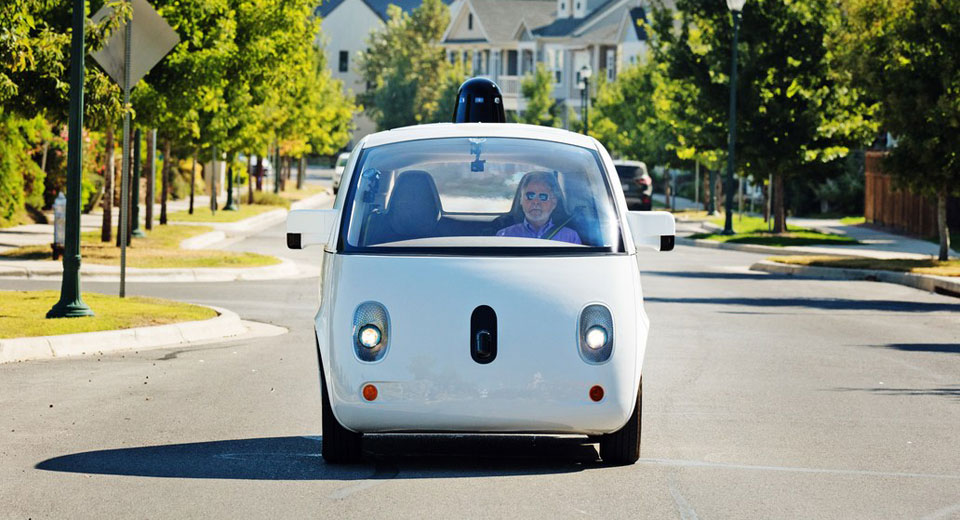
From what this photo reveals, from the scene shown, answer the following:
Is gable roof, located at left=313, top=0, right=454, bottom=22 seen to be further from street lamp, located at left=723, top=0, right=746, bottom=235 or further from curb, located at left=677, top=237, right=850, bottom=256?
curb, located at left=677, top=237, right=850, bottom=256

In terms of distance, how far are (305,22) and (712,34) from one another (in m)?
11.6

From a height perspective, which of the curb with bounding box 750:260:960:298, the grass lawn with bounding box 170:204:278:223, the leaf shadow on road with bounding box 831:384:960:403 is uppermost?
the grass lawn with bounding box 170:204:278:223

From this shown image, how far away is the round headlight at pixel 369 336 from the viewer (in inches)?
313

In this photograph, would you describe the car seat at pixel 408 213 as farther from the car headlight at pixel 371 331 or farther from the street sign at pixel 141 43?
the street sign at pixel 141 43

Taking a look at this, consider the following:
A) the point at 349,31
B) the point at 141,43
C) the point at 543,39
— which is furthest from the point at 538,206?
the point at 349,31

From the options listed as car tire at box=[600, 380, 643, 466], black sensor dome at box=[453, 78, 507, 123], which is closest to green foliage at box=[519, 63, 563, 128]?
black sensor dome at box=[453, 78, 507, 123]

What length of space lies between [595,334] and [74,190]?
28.9 feet

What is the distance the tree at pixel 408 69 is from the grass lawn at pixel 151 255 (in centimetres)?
7367

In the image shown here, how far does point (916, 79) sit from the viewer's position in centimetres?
2778

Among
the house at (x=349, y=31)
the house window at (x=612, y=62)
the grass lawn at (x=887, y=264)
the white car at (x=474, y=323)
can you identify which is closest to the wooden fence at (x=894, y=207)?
the grass lawn at (x=887, y=264)

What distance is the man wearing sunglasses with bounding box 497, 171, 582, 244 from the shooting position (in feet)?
28.7

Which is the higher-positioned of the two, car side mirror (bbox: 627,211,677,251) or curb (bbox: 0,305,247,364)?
car side mirror (bbox: 627,211,677,251)

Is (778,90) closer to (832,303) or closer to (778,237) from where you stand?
(778,237)

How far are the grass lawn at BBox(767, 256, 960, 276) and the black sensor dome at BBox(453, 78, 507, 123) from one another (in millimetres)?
10598
